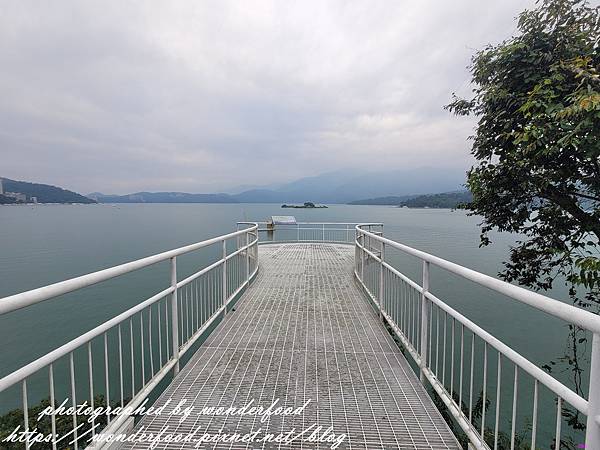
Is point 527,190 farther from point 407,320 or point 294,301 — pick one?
point 294,301

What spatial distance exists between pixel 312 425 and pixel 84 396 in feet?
37.3

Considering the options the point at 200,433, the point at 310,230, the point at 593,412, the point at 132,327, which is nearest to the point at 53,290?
the point at 200,433

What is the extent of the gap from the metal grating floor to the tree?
2.15 metres

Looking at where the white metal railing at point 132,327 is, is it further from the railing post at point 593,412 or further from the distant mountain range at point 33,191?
the distant mountain range at point 33,191

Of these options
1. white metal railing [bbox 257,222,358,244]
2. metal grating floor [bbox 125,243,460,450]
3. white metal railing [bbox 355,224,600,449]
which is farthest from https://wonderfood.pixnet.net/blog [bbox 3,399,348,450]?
white metal railing [bbox 257,222,358,244]

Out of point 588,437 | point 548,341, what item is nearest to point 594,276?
point 588,437

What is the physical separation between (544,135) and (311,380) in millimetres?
3522

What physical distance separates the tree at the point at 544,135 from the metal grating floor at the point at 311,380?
2148 mm

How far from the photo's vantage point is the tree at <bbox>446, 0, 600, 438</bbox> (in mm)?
3406

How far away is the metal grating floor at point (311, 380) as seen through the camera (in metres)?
2.14

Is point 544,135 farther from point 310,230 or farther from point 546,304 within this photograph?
point 310,230

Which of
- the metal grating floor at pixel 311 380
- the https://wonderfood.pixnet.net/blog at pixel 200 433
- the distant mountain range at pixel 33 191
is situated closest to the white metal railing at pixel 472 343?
the metal grating floor at pixel 311 380

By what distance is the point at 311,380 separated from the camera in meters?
2.73

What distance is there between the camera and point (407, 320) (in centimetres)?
318
